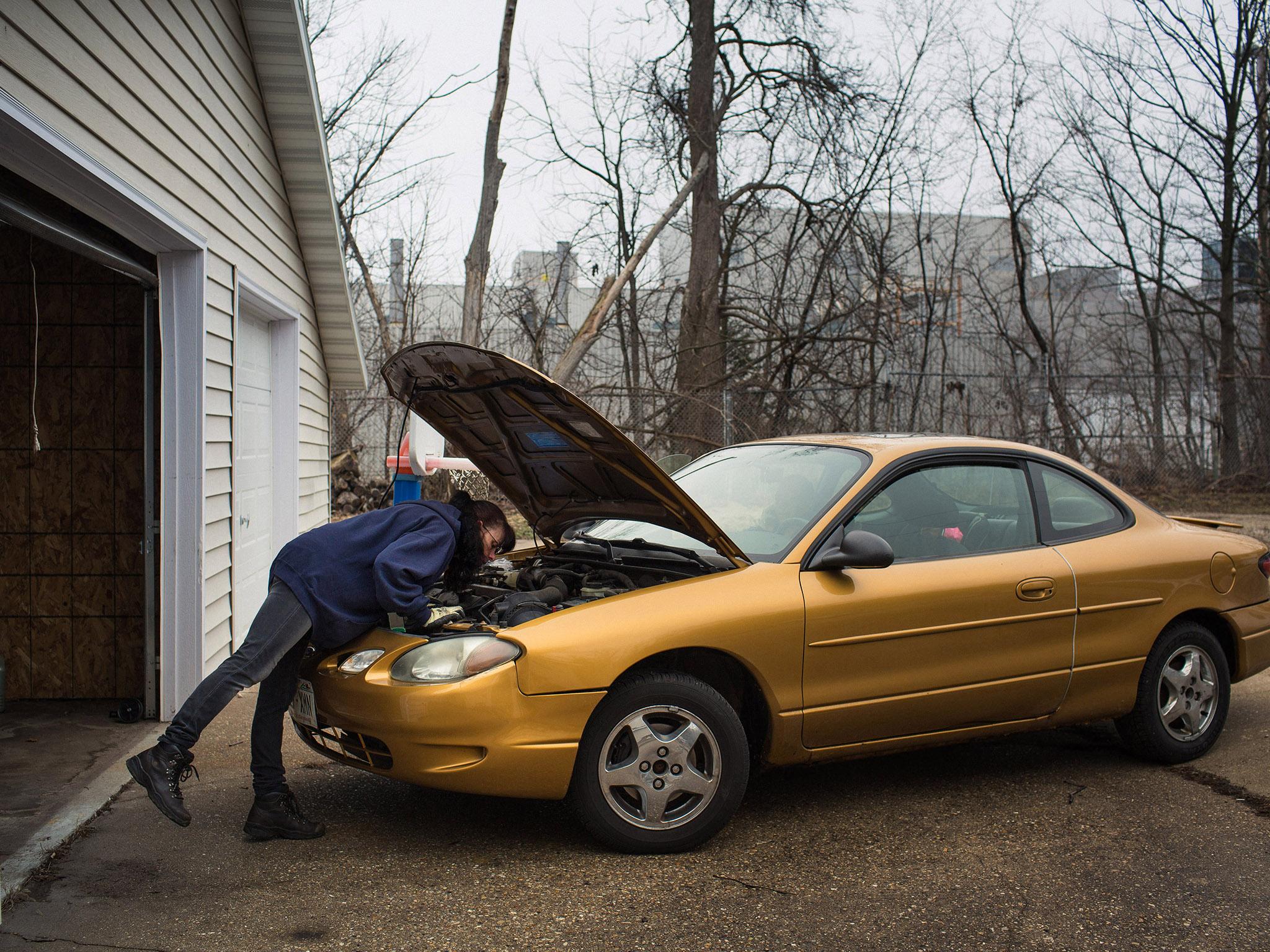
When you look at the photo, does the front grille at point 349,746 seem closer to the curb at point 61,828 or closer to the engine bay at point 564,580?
the engine bay at point 564,580

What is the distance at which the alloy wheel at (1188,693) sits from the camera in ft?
15.5

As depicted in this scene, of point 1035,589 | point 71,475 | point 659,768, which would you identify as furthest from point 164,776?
point 1035,589

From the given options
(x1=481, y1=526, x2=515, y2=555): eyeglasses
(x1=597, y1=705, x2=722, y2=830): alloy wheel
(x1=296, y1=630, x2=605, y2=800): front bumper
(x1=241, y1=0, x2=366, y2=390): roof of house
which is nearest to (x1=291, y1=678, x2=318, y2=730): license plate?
(x1=296, y1=630, x2=605, y2=800): front bumper

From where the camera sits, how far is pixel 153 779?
3.57 metres

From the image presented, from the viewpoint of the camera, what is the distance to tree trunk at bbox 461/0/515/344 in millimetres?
11477

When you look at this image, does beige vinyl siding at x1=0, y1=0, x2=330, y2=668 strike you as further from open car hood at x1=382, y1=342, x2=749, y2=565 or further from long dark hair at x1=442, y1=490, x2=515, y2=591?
long dark hair at x1=442, y1=490, x2=515, y2=591

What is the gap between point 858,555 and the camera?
3.90 m

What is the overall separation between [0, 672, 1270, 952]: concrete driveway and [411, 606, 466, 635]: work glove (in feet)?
2.51

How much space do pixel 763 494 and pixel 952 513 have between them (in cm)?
82

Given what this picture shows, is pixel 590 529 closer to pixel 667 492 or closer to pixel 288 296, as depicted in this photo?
pixel 667 492

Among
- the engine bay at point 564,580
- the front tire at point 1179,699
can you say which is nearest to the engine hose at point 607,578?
the engine bay at point 564,580

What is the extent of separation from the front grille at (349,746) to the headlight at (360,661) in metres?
0.22

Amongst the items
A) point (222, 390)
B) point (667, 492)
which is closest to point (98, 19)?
point (222, 390)

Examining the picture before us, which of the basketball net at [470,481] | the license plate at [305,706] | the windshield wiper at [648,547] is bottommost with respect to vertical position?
the license plate at [305,706]
